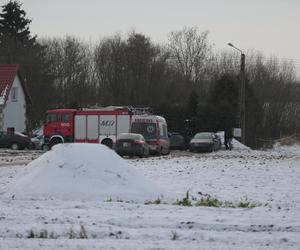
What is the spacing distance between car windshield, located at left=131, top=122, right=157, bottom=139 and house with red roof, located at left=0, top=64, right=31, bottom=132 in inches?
834

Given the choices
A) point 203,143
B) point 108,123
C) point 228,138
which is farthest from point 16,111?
point 203,143

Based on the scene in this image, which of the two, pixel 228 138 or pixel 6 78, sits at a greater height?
pixel 6 78

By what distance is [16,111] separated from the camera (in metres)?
61.0

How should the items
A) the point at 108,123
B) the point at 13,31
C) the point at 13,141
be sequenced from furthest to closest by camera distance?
the point at 13,31
the point at 13,141
the point at 108,123

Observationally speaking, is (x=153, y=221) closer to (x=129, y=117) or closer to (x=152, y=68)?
(x=129, y=117)

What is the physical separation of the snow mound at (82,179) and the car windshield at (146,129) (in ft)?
Result: 77.6

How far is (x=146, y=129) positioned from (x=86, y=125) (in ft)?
18.2

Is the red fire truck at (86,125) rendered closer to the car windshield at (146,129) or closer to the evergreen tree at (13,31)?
the car windshield at (146,129)

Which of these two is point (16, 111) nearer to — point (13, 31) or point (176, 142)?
point (176, 142)

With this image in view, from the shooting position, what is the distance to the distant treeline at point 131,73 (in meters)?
76.9

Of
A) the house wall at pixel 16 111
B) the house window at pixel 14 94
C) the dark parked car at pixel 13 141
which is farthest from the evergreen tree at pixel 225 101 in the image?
the dark parked car at pixel 13 141

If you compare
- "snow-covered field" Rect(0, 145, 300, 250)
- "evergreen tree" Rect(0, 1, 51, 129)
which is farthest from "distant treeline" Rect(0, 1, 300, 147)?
"snow-covered field" Rect(0, 145, 300, 250)

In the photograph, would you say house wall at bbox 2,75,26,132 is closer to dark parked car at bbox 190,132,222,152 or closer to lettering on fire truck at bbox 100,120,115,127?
lettering on fire truck at bbox 100,120,115,127

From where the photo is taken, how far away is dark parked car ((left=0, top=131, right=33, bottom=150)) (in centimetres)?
4734
